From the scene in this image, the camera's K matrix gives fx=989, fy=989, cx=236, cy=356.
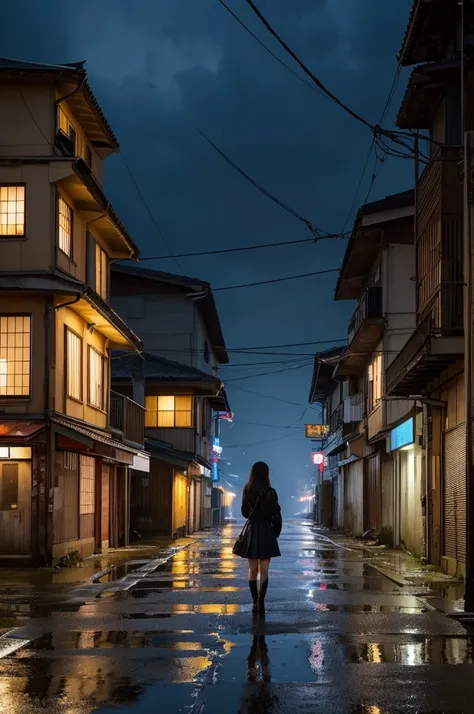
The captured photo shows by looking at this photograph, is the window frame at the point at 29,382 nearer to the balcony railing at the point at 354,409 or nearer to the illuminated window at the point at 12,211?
the illuminated window at the point at 12,211

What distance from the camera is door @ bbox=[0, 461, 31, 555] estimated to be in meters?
22.8

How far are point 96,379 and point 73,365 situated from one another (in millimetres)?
3700

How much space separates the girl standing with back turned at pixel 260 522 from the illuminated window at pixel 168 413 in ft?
107

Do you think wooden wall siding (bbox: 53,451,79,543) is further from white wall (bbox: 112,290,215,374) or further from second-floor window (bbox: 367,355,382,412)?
white wall (bbox: 112,290,215,374)

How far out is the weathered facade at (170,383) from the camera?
1694 inches

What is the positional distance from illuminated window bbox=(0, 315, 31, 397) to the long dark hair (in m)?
10.4

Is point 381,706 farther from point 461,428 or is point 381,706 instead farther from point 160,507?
point 160,507

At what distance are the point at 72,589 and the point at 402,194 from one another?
65.0ft

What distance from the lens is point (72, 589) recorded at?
689 inches

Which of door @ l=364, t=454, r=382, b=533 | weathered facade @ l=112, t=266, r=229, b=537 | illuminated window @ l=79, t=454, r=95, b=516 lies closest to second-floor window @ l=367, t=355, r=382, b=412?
door @ l=364, t=454, r=382, b=533

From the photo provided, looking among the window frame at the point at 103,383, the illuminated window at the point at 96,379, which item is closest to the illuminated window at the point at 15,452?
the window frame at the point at 103,383

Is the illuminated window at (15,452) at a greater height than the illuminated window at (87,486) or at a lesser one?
greater

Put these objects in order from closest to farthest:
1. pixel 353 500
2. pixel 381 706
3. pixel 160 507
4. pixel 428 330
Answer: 1. pixel 381 706
2. pixel 428 330
3. pixel 160 507
4. pixel 353 500

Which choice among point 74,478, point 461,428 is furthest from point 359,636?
point 74,478
